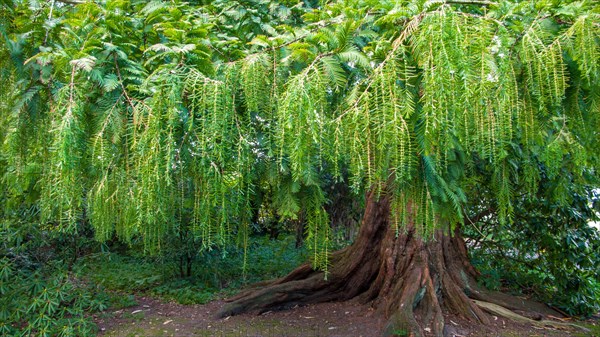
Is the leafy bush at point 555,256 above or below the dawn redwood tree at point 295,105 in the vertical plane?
below

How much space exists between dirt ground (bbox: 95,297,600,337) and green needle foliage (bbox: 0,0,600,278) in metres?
2.78

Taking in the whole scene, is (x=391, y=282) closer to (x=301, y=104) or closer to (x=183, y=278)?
(x=183, y=278)

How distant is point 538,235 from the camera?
20.7ft

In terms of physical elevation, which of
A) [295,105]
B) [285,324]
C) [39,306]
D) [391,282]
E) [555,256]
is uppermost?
[295,105]

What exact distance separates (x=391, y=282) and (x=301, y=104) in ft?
13.3

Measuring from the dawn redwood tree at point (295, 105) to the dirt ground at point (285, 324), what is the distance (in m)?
2.67

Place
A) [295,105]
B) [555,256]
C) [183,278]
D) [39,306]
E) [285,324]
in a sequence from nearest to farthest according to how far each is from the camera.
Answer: [295,105], [39,306], [285,324], [555,256], [183,278]

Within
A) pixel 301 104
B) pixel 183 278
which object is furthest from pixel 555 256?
pixel 301 104

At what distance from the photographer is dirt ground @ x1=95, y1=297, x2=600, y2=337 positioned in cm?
502

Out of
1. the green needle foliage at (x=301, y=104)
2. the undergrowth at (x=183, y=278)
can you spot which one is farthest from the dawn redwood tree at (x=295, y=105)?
the undergrowth at (x=183, y=278)

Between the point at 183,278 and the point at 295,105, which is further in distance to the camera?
the point at 183,278

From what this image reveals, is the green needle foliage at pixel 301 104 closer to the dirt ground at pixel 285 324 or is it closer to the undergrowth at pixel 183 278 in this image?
the dirt ground at pixel 285 324

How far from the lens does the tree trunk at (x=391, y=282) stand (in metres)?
4.95

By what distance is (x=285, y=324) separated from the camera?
5.29 meters
